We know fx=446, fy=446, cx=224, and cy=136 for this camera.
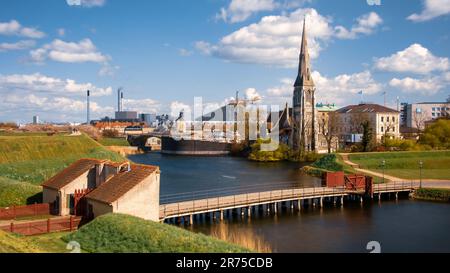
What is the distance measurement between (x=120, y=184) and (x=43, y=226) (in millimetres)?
4499

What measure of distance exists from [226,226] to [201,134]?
305 ft

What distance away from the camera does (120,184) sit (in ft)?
82.4

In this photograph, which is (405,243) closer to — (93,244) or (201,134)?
(93,244)

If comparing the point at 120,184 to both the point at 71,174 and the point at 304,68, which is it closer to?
the point at 71,174

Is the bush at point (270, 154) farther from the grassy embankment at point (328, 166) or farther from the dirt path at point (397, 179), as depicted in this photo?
the dirt path at point (397, 179)

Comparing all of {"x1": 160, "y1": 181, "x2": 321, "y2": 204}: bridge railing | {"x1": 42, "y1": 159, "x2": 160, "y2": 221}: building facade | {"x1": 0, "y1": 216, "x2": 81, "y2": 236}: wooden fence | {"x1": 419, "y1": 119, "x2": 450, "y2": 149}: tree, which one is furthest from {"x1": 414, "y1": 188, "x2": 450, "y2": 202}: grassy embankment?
{"x1": 419, "y1": 119, "x2": 450, "y2": 149}: tree

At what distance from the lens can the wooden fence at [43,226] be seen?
2223 centimetres

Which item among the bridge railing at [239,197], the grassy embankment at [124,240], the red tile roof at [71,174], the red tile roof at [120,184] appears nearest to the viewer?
the grassy embankment at [124,240]

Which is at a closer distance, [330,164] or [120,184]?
[120,184]

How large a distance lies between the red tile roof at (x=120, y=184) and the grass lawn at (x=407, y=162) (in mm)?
40473

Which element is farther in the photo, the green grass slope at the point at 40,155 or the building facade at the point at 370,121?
the building facade at the point at 370,121

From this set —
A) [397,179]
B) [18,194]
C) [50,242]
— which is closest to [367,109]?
[397,179]

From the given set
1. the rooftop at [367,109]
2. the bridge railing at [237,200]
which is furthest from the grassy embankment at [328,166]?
the rooftop at [367,109]

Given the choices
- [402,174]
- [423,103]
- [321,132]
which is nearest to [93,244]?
[402,174]
